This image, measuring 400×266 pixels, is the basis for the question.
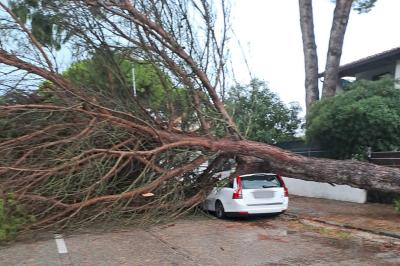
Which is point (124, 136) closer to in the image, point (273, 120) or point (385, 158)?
point (385, 158)

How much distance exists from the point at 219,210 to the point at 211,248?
4.29 meters

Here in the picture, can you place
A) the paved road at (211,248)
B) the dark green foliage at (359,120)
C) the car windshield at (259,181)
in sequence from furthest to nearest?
the dark green foliage at (359,120) < the car windshield at (259,181) < the paved road at (211,248)

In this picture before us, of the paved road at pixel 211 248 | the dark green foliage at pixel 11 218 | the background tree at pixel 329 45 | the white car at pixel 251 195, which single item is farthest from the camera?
the background tree at pixel 329 45

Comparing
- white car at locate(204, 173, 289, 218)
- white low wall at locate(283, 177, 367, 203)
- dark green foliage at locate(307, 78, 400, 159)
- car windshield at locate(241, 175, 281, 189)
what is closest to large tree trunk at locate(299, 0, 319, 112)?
dark green foliage at locate(307, 78, 400, 159)

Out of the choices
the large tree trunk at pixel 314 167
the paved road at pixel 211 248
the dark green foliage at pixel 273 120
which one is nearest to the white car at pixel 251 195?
the large tree trunk at pixel 314 167

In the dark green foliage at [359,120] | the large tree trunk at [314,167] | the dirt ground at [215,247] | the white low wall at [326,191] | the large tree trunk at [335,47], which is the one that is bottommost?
the dirt ground at [215,247]

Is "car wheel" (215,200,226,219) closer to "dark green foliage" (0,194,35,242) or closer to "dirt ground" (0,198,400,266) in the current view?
"dirt ground" (0,198,400,266)

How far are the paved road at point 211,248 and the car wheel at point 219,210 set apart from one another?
4.45ft

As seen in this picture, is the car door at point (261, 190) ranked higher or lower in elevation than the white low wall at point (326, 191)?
higher

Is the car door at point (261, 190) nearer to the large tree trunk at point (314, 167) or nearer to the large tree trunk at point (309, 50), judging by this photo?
the large tree trunk at point (314, 167)

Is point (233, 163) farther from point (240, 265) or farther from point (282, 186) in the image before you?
point (240, 265)

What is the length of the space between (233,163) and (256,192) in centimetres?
104

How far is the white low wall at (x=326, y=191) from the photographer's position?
1579cm

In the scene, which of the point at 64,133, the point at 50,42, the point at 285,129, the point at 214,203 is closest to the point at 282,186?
the point at 214,203
